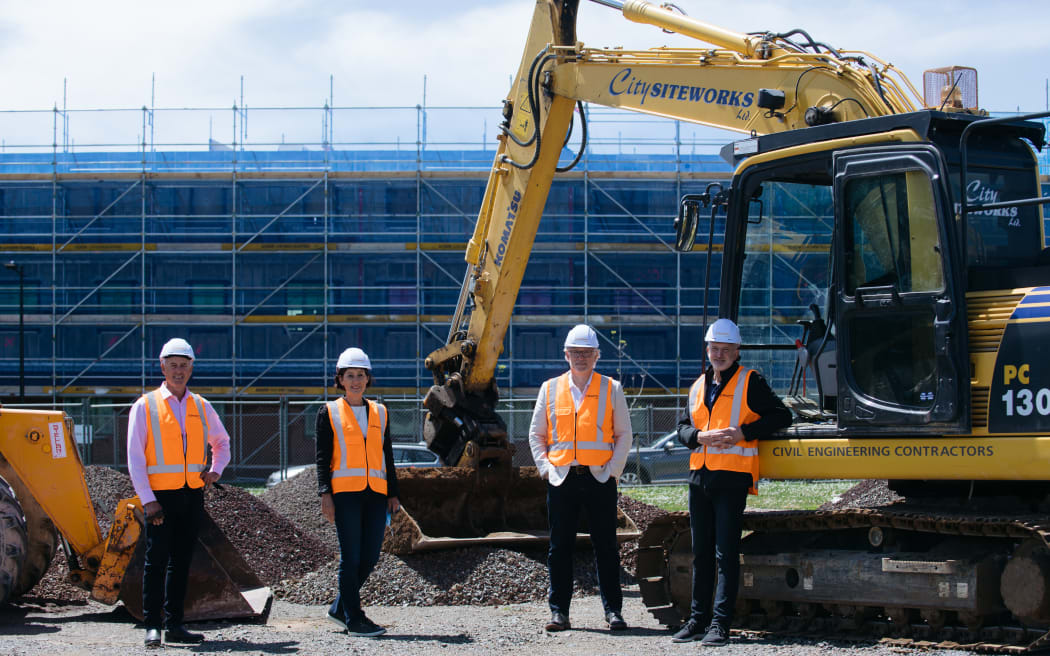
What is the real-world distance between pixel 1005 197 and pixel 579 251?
19358 mm

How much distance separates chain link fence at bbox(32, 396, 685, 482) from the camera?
962 inches

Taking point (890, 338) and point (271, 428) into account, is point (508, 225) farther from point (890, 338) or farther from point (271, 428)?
point (271, 428)

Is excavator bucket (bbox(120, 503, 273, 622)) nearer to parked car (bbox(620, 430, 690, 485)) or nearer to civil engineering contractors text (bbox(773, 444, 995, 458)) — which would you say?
civil engineering contractors text (bbox(773, 444, 995, 458))

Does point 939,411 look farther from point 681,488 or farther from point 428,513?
point 681,488

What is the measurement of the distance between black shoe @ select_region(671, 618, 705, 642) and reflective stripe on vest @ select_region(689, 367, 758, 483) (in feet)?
3.06

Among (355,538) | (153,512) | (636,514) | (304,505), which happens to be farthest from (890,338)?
(304,505)

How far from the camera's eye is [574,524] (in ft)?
26.3

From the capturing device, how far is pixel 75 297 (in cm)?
2825

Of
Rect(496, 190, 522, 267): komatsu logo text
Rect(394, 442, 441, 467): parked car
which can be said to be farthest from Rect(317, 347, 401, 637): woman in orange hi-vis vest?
Rect(394, 442, 441, 467): parked car

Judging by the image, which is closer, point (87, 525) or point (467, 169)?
point (87, 525)

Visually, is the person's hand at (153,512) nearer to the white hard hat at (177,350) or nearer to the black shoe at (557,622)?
the white hard hat at (177,350)

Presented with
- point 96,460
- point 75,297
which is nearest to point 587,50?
point 96,460

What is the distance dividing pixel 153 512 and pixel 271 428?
19.0 meters

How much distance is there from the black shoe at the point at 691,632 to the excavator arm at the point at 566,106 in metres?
3.16
